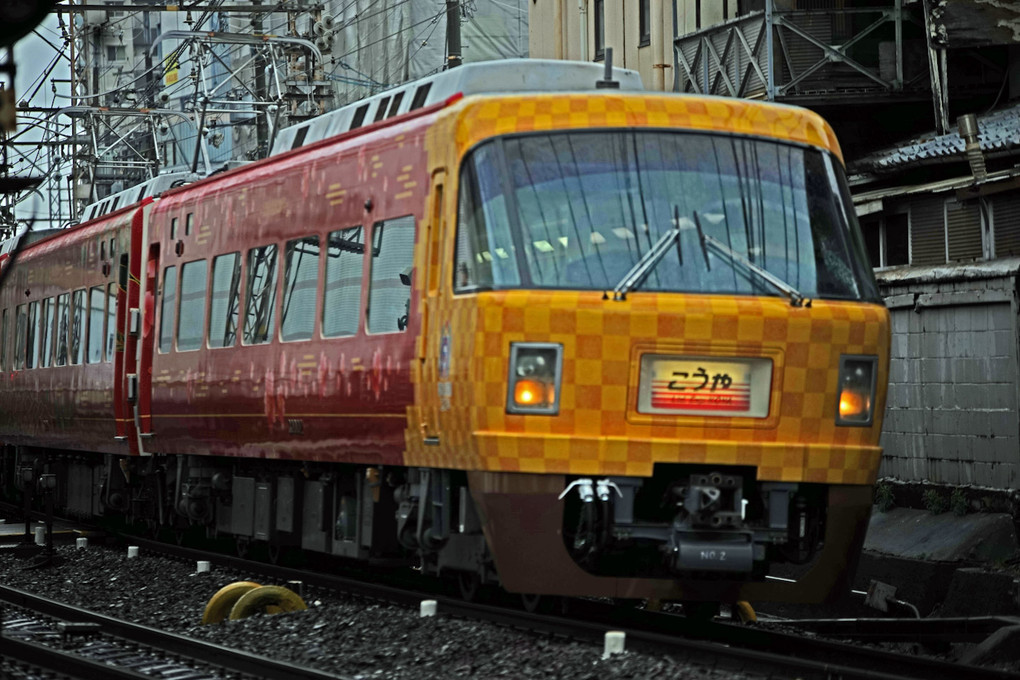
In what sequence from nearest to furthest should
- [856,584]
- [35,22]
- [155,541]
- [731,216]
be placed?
[35,22]
[731,216]
[856,584]
[155,541]

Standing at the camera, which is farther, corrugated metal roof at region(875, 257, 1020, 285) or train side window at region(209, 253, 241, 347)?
corrugated metal roof at region(875, 257, 1020, 285)

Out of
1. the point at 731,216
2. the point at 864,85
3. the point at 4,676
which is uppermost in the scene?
the point at 864,85

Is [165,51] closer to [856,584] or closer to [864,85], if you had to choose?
[864,85]

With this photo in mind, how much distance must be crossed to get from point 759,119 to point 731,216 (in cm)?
67

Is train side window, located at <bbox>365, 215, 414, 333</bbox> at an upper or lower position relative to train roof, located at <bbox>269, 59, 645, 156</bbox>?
lower

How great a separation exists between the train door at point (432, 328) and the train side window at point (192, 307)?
4.84 m

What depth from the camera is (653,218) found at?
33.0 ft

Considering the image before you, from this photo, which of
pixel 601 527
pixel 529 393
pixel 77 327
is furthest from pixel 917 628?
pixel 77 327

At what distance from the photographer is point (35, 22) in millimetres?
7113

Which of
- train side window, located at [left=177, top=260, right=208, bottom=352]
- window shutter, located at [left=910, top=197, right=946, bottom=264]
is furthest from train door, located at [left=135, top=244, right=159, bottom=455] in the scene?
window shutter, located at [left=910, top=197, right=946, bottom=264]

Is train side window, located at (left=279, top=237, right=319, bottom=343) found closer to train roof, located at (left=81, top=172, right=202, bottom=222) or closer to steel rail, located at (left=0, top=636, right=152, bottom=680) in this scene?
steel rail, located at (left=0, top=636, right=152, bottom=680)

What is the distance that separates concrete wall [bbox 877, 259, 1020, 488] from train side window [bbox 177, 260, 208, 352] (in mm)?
5801

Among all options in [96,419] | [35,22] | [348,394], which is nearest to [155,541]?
[96,419]

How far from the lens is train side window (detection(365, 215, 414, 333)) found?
11.1m
